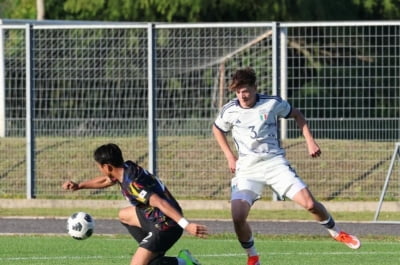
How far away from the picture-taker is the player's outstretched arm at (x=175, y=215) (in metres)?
9.73

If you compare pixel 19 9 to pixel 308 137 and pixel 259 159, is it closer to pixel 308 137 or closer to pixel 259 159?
pixel 259 159

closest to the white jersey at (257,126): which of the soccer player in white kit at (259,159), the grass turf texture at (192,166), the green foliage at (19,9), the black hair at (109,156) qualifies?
the soccer player in white kit at (259,159)

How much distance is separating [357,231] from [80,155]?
722 cm

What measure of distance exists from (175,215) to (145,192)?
0.49 metres

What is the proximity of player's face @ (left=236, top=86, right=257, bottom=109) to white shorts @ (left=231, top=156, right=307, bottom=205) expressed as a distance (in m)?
0.54

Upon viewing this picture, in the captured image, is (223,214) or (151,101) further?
(151,101)

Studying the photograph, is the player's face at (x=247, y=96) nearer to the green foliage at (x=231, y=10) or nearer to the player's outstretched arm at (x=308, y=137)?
the player's outstretched arm at (x=308, y=137)

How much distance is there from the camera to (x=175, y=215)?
10.2m

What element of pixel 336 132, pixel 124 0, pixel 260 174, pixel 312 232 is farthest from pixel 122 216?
pixel 124 0

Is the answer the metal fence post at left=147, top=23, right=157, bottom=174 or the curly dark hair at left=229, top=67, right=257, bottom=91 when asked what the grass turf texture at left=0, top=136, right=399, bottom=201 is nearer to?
the metal fence post at left=147, top=23, right=157, bottom=174

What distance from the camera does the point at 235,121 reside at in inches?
494

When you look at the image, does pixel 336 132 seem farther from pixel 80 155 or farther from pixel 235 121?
pixel 235 121

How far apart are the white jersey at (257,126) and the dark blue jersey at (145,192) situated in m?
1.96

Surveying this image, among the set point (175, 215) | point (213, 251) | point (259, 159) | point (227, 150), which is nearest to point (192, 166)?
point (213, 251)
